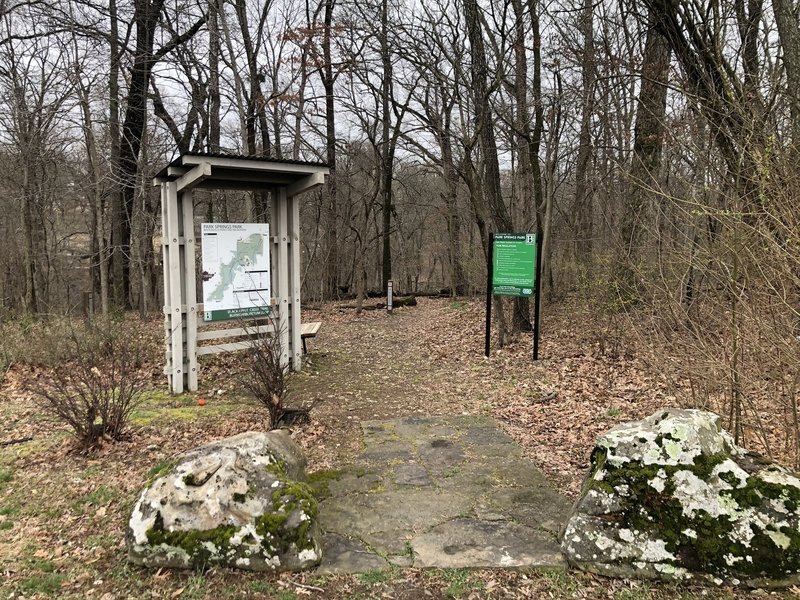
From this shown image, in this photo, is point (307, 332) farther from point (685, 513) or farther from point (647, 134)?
point (647, 134)

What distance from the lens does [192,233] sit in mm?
7133

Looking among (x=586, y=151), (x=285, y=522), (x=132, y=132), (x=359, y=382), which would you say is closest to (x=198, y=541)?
(x=285, y=522)

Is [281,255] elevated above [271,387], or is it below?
above

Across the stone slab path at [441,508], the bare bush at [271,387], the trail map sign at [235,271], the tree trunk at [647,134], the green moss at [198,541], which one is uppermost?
the tree trunk at [647,134]

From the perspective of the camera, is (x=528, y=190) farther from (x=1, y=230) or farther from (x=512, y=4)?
(x=1, y=230)

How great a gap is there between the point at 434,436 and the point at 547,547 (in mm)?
2226

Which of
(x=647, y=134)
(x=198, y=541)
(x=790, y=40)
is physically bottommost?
(x=198, y=541)

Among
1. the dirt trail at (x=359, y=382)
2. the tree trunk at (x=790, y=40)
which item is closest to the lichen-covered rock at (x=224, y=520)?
the dirt trail at (x=359, y=382)

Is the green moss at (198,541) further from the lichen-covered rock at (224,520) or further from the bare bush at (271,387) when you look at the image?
the bare bush at (271,387)

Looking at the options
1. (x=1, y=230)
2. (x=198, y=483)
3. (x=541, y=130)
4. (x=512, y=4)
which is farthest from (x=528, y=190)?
(x=1, y=230)

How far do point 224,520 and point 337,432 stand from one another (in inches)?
100

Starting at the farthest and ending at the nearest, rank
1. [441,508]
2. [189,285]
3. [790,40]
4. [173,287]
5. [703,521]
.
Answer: [189,285]
[173,287]
[790,40]
[441,508]
[703,521]

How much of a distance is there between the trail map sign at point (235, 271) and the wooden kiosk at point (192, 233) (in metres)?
0.19

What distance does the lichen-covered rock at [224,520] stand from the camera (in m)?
3.01
